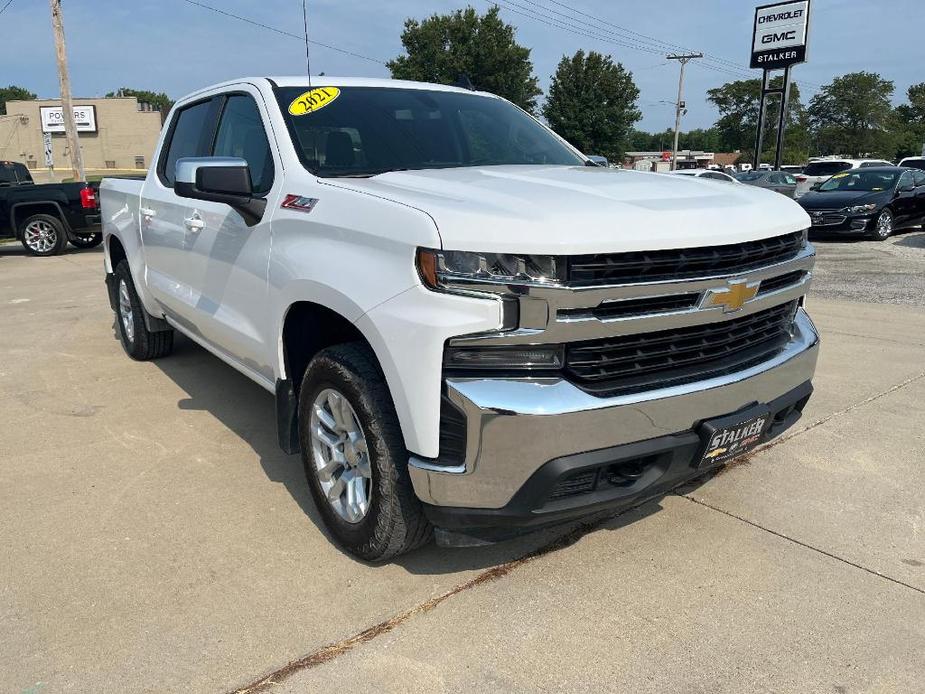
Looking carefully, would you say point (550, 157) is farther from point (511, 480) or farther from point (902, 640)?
point (902, 640)

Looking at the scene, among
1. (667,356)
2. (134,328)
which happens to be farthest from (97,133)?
(667,356)

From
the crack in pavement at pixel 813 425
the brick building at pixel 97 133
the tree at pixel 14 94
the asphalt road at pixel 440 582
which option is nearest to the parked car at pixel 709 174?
the crack in pavement at pixel 813 425

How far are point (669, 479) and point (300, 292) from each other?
4.91 ft

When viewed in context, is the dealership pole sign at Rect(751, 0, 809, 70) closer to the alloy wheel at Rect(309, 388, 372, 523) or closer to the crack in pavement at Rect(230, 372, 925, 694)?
the crack in pavement at Rect(230, 372, 925, 694)

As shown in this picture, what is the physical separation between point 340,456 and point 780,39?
3145 cm

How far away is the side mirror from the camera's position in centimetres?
304

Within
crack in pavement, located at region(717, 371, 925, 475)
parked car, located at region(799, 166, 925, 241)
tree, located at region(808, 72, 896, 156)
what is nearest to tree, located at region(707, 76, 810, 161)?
tree, located at region(808, 72, 896, 156)

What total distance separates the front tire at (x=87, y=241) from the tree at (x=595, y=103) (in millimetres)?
50178

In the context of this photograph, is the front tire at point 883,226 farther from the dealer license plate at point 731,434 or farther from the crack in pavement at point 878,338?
the dealer license plate at point 731,434

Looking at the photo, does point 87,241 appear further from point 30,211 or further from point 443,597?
point 443,597

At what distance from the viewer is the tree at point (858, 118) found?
261 ft

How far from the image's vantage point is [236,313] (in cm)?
A: 359

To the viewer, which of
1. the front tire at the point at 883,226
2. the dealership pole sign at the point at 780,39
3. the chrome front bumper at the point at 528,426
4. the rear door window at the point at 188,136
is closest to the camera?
the chrome front bumper at the point at 528,426

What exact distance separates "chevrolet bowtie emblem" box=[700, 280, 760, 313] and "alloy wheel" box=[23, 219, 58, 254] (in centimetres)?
1355
